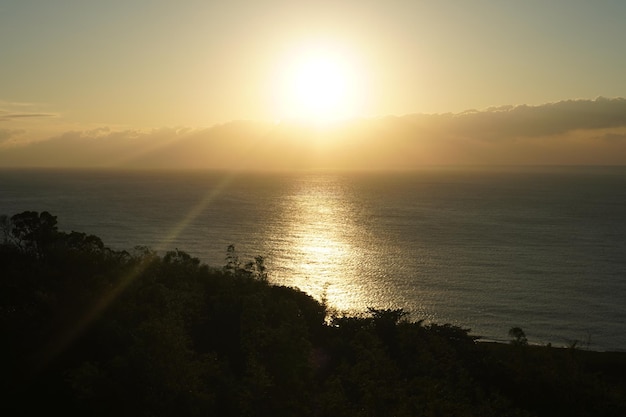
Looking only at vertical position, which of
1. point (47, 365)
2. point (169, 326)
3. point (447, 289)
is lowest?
point (447, 289)

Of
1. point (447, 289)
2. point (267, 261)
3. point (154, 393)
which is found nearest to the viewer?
point (154, 393)

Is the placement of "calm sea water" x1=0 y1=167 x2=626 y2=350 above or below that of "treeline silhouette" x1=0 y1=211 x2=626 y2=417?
below

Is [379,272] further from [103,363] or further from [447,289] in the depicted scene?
[103,363]

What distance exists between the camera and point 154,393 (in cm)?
2370

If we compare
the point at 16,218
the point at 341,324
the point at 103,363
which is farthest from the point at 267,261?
the point at 103,363

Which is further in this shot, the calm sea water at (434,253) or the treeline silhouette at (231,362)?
the calm sea water at (434,253)

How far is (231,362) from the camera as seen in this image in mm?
32469

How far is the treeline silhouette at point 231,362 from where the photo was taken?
2427 centimetres

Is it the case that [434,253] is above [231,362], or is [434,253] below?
below

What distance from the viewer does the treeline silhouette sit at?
79.6ft

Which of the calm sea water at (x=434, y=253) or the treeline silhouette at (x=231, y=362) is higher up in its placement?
the treeline silhouette at (x=231, y=362)

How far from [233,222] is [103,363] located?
399 feet

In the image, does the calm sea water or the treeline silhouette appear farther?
the calm sea water

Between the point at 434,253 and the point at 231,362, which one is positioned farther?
the point at 434,253
